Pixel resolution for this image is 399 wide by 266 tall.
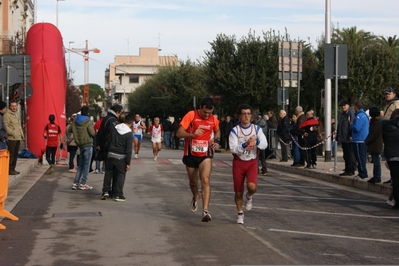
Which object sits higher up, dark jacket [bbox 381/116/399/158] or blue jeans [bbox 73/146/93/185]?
dark jacket [bbox 381/116/399/158]

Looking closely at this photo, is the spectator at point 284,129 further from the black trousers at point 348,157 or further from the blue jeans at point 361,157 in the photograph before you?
the blue jeans at point 361,157

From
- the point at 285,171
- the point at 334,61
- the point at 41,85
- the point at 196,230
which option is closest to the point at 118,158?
the point at 196,230

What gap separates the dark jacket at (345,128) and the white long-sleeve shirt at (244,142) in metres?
7.74

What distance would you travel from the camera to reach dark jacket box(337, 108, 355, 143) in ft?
Answer: 57.9

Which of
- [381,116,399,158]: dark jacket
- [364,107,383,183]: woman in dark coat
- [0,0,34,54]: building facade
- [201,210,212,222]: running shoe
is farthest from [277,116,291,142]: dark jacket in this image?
[0,0,34,54]: building facade

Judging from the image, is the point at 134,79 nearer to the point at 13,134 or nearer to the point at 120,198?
the point at 13,134

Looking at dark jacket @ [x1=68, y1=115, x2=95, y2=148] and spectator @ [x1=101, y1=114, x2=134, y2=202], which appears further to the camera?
dark jacket @ [x1=68, y1=115, x2=95, y2=148]

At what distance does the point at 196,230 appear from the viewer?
979 centimetres

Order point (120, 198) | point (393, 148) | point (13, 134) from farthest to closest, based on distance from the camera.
→ point (13, 134) → point (120, 198) → point (393, 148)

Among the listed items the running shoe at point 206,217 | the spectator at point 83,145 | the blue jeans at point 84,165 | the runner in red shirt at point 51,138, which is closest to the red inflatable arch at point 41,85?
the runner in red shirt at point 51,138

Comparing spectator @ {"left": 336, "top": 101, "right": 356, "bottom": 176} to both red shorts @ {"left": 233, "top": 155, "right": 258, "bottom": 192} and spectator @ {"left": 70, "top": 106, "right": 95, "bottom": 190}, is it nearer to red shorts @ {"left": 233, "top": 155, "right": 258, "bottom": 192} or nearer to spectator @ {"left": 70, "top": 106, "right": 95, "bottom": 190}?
spectator @ {"left": 70, "top": 106, "right": 95, "bottom": 190}

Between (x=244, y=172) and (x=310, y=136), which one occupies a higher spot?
(x=310, y=136)

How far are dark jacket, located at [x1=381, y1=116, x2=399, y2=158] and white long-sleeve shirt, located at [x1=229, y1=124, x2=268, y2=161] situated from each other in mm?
3030

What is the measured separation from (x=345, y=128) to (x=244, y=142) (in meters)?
8.07
